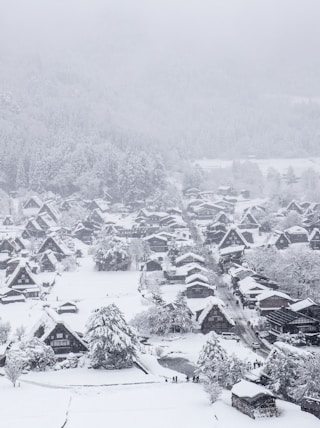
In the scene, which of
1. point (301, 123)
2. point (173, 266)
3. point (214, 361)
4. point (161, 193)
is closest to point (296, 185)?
point (161, 193)

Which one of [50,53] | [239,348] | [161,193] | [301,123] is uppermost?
[50,53]

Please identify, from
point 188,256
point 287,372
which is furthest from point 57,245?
point 287,372

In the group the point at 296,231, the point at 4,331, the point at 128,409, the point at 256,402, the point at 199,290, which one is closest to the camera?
the point at 256,402

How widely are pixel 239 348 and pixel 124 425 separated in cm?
1263

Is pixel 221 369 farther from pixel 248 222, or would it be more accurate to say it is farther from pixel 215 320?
pixel 248 222

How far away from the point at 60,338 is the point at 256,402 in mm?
12836

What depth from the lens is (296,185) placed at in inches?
4055

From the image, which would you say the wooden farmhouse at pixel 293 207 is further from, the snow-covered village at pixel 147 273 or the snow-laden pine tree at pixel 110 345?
the snow-laden pine tree at pixel 110 345

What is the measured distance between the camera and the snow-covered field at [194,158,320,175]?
382ft

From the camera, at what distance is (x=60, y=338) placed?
33969mm

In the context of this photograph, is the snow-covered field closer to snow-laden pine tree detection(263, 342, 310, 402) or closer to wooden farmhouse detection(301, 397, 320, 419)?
snow-laden pine tree detection(263, 342, 310, 402)

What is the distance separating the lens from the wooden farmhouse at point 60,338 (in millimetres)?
33812

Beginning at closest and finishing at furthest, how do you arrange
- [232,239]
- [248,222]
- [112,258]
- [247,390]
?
1. [247,390]
2. [112,258]
3. [232,239]
4. [248,222]

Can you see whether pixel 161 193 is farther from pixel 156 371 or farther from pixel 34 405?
pixel 34 405
